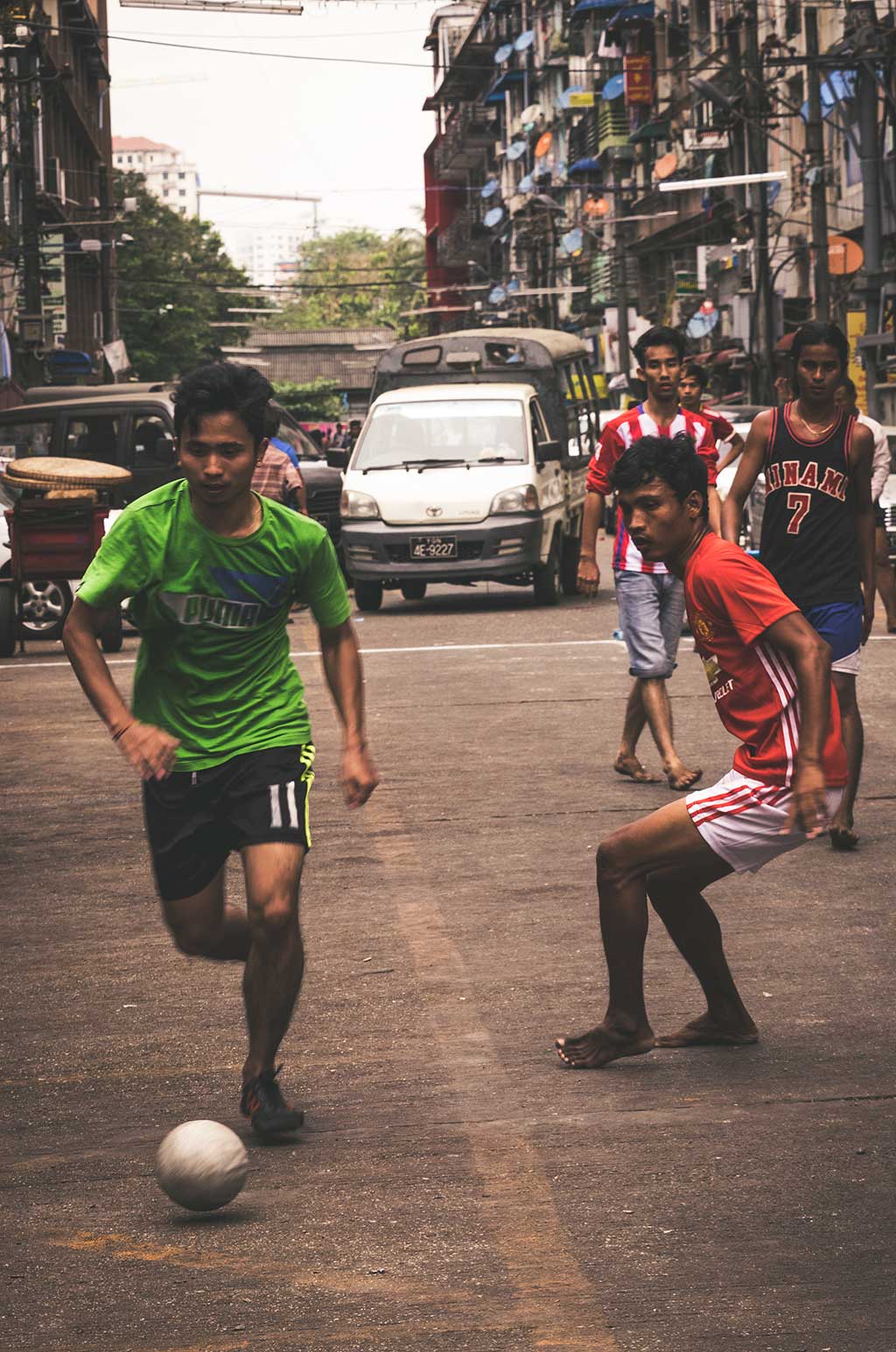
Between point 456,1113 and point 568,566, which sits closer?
point 456,1113

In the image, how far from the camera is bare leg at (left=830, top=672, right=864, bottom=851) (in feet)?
26.4

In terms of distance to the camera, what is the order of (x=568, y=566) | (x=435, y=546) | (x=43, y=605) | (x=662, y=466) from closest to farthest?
(x=662, y=466)
(x=43, y=605)
(x=435, y=546)
(x=568, y=566)

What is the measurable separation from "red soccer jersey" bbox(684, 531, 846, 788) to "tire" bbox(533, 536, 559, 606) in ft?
50.9

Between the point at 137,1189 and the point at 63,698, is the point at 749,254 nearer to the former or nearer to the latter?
the point at 63,698

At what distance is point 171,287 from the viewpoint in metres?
90.6

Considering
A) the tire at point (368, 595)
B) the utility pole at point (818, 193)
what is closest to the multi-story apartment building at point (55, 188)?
the tire at point (368, 595)

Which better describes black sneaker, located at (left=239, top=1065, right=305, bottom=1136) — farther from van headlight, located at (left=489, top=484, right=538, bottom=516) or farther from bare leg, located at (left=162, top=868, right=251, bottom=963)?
van headlight, located at (left=489, top=484, right=538, bottom=516)

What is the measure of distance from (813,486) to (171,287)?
8523cm

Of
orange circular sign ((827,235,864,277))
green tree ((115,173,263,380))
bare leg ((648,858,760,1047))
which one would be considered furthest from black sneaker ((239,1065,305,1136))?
green tree ((115,173,263,380))

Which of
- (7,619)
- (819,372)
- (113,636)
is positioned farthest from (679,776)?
(7,619)

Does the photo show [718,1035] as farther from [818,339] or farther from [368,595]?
[368,595]

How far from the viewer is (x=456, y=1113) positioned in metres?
4.99

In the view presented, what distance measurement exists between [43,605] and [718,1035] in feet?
45.2

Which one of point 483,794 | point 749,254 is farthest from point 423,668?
point 749,254
